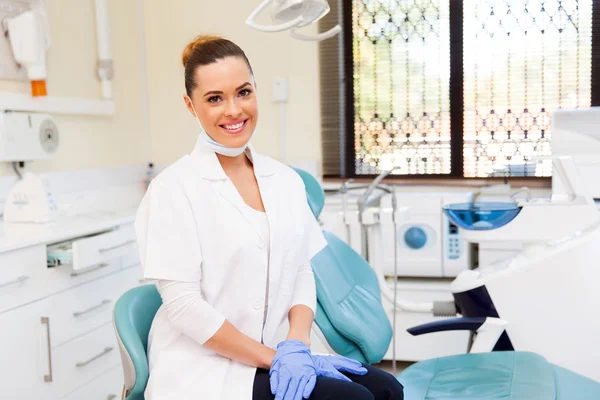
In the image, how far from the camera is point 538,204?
231 cm

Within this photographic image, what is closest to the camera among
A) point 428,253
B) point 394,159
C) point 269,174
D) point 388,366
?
point 269,174

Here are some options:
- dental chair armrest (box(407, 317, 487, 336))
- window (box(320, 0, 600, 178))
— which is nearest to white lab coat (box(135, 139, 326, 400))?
dental chair armrest (box(407, 317, 487, 336))

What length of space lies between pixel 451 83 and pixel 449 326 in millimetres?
1693

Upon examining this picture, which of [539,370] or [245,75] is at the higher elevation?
[245,75]

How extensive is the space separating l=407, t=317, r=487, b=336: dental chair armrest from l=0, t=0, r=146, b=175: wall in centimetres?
171

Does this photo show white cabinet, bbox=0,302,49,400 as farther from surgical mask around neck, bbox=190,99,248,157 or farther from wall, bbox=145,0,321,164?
wall, bbox=145,0,321,164

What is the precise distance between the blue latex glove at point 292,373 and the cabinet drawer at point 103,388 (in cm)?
133

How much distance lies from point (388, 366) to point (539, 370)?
1.58m

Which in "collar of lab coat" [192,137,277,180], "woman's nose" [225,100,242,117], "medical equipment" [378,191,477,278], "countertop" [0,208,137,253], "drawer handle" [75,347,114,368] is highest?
"woman's nose" [225,100,242,117]

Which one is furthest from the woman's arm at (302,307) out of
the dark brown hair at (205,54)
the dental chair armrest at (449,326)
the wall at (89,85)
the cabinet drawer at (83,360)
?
the wall at (89,85)

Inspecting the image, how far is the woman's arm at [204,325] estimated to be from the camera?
1.41 m

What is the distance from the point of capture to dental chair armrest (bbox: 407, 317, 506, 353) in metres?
2.21

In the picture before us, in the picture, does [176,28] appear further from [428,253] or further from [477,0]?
[428,253]

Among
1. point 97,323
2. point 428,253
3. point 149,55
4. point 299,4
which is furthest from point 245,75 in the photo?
point 149,55
